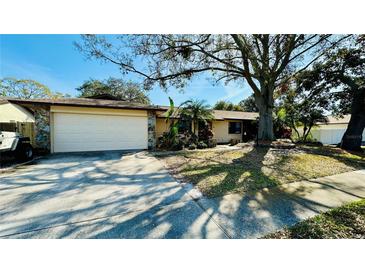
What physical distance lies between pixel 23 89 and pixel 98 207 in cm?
3330

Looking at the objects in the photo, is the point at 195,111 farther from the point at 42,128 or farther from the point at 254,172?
the point at 42,128

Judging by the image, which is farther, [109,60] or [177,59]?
[177,59]

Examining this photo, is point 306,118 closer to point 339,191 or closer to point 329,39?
point 329,39

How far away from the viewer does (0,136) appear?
605 centimetres

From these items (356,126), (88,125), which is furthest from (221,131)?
(88,125)

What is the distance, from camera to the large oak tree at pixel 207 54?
782 centimetres

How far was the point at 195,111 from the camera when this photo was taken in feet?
40.4

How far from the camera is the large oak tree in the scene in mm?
7820

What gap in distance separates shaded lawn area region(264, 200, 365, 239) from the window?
46.6 ft

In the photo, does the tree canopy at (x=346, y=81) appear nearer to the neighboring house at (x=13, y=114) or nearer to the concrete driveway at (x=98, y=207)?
the concrete driveway at (x=98, y=207)
